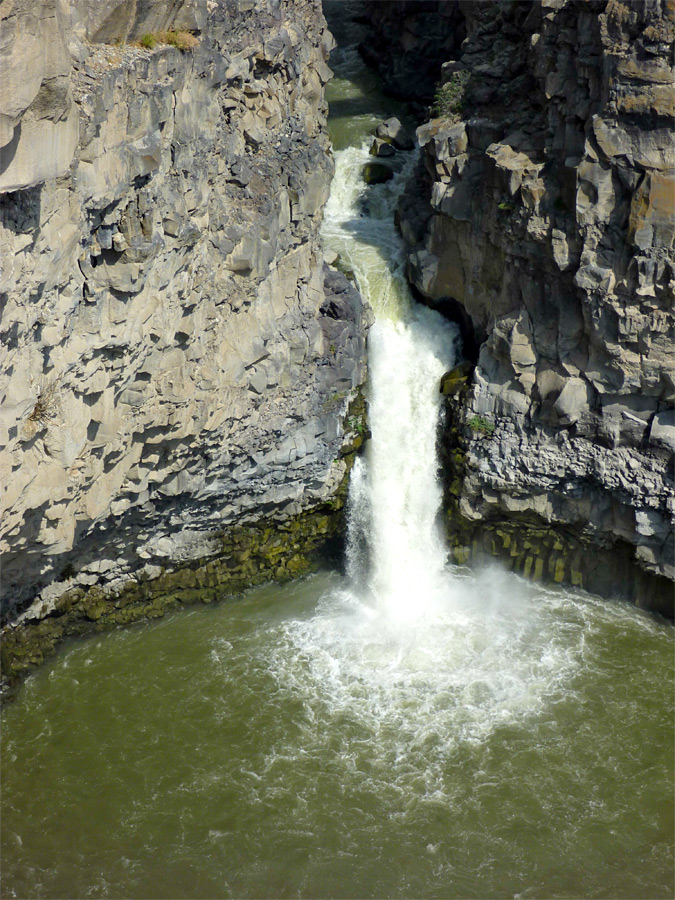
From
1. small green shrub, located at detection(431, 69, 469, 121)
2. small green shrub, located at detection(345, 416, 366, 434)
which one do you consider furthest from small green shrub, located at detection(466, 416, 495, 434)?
small green shrub, located at detection(431, 69, 469, 121)

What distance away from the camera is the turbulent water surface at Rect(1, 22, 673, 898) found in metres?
15.8

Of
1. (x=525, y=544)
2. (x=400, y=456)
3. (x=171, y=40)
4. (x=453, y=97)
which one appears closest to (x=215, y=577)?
(x=400, y=456)

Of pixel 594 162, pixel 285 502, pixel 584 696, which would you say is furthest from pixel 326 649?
pixel 594 162

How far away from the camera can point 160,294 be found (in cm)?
1634

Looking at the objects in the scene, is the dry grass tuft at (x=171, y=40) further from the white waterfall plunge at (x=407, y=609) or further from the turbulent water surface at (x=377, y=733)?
the turbulent water surface at (x=377, y=733)

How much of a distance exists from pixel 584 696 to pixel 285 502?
8.07 meters

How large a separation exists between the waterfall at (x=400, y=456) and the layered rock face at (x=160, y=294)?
0.97m

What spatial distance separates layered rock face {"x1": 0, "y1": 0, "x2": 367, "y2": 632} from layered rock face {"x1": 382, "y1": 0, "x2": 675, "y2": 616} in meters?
3.14

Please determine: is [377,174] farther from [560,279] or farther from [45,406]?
[45,406]

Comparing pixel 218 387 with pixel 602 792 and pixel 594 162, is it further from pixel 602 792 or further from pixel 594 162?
pixel 602 792

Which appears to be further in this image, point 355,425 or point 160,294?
point 355,425

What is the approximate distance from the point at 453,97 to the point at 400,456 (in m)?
8.97

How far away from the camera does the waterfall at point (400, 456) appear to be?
890 inches

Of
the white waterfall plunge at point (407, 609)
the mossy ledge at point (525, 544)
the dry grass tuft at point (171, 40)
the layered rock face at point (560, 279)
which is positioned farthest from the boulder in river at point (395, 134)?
the dry grass tuft at point (171, 40)
